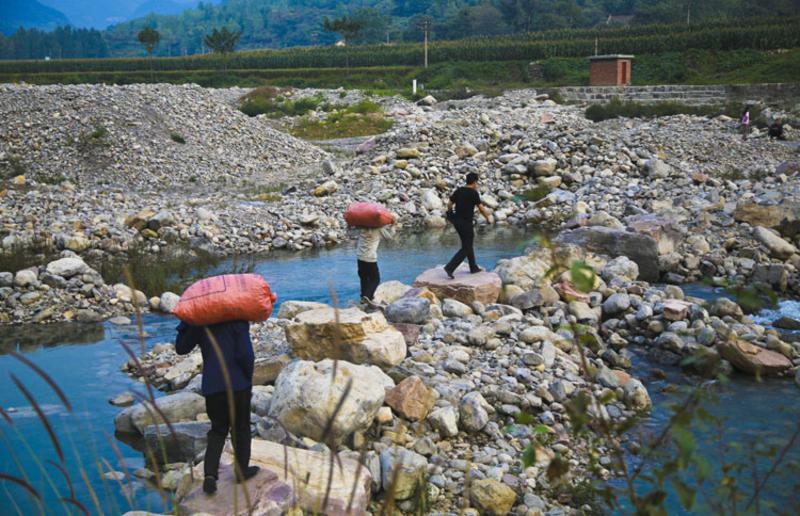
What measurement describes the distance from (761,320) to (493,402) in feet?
15.8

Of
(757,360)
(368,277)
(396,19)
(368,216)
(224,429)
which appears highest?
(396,19)

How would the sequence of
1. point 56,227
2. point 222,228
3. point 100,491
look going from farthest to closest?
point 222,228 → point 56,227 → point 100,491

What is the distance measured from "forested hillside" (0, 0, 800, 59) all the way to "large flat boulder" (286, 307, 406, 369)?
58.1 metres

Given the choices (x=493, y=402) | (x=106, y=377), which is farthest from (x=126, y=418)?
(x=493, y=402)

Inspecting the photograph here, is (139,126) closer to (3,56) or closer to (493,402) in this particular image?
(493,402)

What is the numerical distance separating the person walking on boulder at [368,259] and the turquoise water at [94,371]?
1.39 meters

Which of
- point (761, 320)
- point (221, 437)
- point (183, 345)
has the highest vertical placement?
point (183, 345)

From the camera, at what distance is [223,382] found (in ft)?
14.2

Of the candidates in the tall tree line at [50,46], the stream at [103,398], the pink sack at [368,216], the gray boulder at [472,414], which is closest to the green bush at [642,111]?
the stream at [103,398]

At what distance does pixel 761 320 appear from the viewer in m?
9.65

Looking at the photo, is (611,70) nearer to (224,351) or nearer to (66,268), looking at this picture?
(66,268)

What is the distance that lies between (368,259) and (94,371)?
3230 millimetres

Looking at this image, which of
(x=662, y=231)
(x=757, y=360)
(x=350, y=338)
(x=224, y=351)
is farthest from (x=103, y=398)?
(x=662, y=231)

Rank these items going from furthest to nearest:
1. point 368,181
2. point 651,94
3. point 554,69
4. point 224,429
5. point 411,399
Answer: point 554,69, point 651,94, point 368,181, point 411,399, point 224,429
